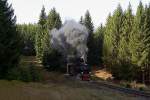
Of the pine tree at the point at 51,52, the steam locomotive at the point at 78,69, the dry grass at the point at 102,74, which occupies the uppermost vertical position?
the pine tree at the point at 51,52

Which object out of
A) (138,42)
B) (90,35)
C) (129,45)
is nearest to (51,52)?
(129,45)

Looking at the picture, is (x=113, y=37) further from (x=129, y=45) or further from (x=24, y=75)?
(x=24, y=75)

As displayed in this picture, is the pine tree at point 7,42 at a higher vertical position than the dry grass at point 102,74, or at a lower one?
higher

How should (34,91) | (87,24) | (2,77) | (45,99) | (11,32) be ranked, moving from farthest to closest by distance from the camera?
1. (87,24)
2. (11,32)
3. (2,77)
4. (34,91)
5. (45,99)

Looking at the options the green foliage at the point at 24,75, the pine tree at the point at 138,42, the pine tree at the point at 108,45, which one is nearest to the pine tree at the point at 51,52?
the pine tree at the point at 108,45

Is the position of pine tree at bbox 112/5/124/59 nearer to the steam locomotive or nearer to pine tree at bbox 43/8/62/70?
the steam locomotive

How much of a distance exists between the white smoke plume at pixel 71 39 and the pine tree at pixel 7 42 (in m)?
32.0

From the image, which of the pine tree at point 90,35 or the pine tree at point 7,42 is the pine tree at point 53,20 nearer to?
the pine tree at point 90,35

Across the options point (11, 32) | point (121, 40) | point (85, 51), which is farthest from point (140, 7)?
point (11, 32)

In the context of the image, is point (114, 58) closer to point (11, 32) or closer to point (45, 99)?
point (11, 32)

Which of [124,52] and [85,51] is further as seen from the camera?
[85,51]

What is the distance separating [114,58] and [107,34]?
8769 millimetres

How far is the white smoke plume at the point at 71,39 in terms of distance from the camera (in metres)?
74.8

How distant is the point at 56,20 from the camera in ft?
254
